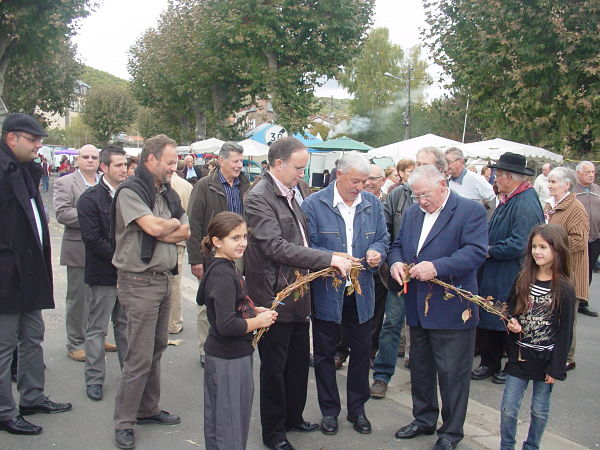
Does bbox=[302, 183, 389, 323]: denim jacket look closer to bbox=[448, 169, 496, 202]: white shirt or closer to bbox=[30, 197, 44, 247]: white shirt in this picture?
bbox=[30, 197, 44, 247]: white shirt

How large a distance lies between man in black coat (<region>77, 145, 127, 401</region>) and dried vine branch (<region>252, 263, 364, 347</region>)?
5.57ft

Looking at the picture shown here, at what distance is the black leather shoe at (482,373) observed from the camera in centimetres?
574

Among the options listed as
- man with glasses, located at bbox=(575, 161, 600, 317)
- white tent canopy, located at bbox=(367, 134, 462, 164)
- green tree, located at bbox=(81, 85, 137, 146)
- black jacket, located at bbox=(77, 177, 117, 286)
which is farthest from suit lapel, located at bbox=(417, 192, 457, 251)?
green tree, located at bbox=(81, 85, 137, 146)

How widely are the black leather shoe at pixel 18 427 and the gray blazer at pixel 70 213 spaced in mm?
1883

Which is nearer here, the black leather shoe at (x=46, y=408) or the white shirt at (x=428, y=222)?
the white shirt at (x=428, y=222)

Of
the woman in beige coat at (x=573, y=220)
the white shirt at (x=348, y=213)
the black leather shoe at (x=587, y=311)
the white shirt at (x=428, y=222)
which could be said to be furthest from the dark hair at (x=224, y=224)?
the black leather shoe at (x=587, y=311)

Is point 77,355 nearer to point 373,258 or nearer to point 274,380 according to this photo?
point 274,380

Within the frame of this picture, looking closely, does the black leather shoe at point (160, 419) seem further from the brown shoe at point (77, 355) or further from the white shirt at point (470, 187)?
the white shirt at point (470, 187)

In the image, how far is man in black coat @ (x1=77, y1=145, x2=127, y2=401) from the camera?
4879 millimetres

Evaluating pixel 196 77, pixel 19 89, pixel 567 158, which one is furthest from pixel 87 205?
pixel 19 89

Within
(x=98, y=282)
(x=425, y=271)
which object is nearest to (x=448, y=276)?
(x=425, y=271)

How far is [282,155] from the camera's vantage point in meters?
4.13

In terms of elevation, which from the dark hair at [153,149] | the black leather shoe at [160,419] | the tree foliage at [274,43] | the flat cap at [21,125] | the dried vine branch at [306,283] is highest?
the tree foliage at [274,43]

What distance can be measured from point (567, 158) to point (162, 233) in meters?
17.2
